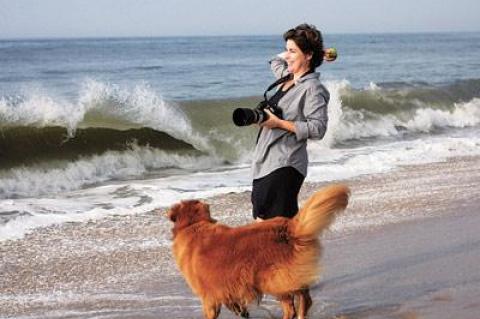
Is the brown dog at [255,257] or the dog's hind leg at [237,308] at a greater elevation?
the brown dog at [255,257]

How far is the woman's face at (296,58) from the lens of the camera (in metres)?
4.21

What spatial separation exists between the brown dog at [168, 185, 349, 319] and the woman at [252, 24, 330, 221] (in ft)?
1.51

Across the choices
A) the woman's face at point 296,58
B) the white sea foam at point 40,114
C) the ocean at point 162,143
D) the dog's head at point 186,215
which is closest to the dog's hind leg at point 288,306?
the dog's head at point 186,215

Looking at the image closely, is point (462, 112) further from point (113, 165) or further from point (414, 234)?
point (414, 234)

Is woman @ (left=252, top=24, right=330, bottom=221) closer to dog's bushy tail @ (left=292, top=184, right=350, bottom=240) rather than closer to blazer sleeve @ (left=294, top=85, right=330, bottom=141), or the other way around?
blazer sleeve @ (left=294, top=85, right=330, bottom=141)

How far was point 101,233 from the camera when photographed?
23.6 feet

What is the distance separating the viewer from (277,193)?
4.36 metres

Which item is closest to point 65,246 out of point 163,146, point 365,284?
point 365,284

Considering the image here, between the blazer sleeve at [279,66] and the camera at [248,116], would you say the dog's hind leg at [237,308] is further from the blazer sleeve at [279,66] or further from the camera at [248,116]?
the blazer sleeve at [279,66]

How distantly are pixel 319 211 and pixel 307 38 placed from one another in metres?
1.04

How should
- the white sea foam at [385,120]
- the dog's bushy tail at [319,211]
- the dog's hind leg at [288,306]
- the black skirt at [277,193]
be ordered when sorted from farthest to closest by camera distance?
the white sea foam at [385,120] < the black skirt at [277,193] < the dog's hind leg at [288,306] < the dog's bushy tail at [319,211]

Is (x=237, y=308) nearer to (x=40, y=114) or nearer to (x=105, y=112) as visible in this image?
(x=40, y=114)

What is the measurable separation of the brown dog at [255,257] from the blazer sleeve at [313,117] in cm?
46

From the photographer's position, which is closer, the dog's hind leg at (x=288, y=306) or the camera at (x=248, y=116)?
the camera at (x=248, y=116)
